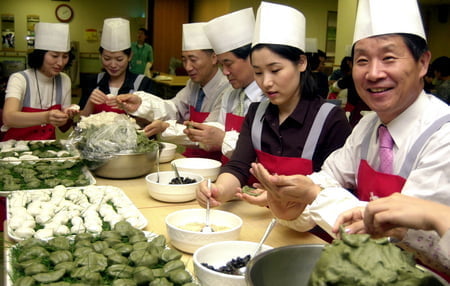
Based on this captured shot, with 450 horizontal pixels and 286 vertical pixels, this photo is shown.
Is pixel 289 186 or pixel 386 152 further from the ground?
pixel 386 152

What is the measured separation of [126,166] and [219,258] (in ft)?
3.36

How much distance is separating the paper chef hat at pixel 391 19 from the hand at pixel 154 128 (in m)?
1.53

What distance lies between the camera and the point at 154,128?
2689 mm

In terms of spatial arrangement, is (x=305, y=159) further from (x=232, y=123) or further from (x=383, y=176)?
(x=232, y=123)

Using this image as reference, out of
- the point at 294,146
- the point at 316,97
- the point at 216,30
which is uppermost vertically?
the point at 216,30

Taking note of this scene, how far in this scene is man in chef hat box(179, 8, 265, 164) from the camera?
7.71 feet

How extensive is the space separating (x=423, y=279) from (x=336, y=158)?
95 centimetres

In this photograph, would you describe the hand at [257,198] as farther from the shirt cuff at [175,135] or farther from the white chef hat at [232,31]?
the shirt cuff at [175,135]

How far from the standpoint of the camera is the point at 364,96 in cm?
141

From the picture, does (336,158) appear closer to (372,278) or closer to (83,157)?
(372,278)

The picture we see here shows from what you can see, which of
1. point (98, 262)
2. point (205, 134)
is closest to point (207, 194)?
point (98, 262)

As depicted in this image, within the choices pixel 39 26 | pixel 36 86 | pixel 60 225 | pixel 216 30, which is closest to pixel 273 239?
pixel 60 225

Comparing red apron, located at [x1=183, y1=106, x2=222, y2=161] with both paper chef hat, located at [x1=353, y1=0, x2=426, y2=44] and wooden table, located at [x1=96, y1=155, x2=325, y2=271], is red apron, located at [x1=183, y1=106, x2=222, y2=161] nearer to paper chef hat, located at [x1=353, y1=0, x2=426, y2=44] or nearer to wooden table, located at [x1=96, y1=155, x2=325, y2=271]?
wooden table, located at [x1=96, y1=155, x2=325, y2=271]

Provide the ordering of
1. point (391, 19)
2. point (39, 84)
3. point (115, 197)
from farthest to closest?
point (39, 84)
point (115, 197)
point (391, 19)
